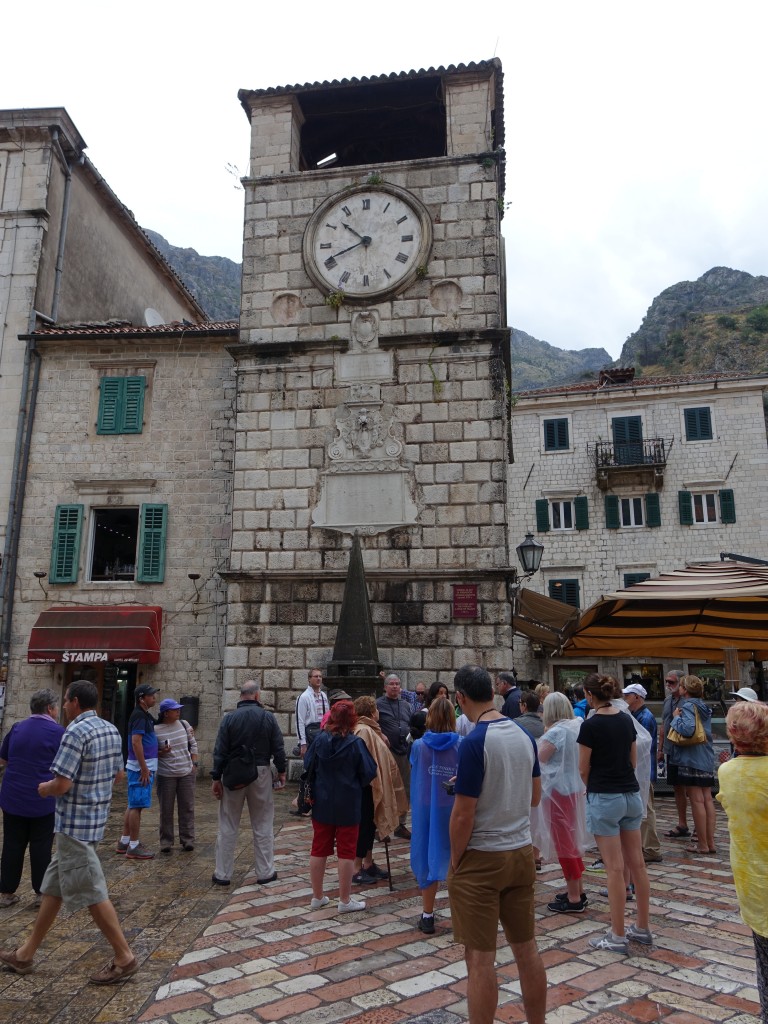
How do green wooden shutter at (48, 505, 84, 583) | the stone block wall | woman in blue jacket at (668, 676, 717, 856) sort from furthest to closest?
green wooden shutter at (48, 505, 84, 583)
the stone block wall
woman in blue jacket at (668, 676, 717, 856)

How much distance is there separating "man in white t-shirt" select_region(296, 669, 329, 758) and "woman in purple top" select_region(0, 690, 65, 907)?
418 centimetres

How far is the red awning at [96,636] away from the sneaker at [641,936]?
34.3ft

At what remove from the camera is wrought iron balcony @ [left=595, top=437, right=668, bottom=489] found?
27.0 meters

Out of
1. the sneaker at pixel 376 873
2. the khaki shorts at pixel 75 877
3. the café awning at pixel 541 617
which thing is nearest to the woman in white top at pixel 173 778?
the sneaker at pixel 376 873

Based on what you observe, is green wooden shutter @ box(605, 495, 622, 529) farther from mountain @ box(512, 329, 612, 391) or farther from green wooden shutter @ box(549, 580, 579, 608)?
mountain @ box(512, 329, 612, 391)

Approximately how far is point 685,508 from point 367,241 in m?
17.9

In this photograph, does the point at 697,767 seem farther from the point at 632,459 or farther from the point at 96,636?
the point at 632,459

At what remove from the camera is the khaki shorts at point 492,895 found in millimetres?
3494

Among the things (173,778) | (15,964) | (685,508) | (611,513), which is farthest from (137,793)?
(685,508)

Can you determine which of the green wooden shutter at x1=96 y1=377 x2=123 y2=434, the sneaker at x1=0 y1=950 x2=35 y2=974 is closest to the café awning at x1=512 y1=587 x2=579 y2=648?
the green wooden shutter at x1=96 y1=377 x2=123 y2=434

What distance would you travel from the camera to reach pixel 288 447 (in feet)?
42.1

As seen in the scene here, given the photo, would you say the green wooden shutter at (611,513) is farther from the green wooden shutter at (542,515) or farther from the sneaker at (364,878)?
the sneaker at (364,878)

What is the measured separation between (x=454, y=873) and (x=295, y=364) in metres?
10.5

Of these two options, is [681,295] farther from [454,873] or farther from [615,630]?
[454,873]
